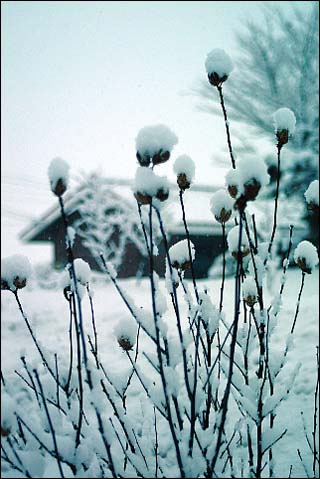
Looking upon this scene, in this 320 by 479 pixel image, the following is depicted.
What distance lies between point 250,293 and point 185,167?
1.57ft

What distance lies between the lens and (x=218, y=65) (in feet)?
4.40

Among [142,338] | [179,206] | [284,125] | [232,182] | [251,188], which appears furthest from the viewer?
[179,206]

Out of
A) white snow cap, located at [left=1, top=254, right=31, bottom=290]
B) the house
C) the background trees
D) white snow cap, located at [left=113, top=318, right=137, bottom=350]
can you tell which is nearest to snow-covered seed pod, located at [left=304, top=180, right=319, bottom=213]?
white snow cap, located at [left=113, top=318, right=137, bottom=350]

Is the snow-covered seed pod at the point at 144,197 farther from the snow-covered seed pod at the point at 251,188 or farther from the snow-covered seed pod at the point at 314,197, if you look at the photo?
the snow-covered seed pod at the point at 314,197

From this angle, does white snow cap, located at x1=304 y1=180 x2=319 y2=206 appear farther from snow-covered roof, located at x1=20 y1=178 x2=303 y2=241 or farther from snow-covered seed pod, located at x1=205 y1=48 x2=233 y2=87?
snow-covered roof, located at x1=20 y1=178 x2=303 y2=241

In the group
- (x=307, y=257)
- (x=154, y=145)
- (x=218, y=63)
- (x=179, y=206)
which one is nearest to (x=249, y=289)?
(x=307, y=257)

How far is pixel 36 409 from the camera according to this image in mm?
4102

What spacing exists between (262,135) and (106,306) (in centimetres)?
468

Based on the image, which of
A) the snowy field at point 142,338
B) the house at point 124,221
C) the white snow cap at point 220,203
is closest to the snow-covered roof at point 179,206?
the house at point 124,221

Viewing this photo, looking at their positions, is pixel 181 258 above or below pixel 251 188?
below

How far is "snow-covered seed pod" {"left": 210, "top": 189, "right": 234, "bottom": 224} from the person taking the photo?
140 cm

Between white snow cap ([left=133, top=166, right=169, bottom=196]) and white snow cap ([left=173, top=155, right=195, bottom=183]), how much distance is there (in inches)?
14.5

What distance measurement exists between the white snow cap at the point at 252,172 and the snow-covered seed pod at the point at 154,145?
18cm

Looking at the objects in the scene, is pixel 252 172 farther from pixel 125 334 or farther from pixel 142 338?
pixel 142 338
